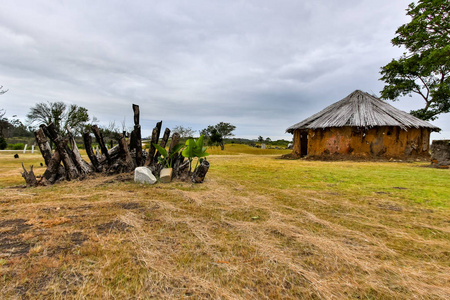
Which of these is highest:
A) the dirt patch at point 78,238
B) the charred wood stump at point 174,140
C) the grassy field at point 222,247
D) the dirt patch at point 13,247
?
the charred wood stump at point 174,140

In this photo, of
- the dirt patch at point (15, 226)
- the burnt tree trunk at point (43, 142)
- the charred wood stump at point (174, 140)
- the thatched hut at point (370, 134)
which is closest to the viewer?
the dirt patch at point (15, 226)

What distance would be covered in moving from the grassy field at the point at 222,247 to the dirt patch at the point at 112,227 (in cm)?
1

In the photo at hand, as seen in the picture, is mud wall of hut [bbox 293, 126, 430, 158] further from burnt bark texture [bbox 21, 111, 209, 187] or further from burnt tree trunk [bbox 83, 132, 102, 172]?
burnt tree trunk [bbox 83, 132, 102, 172]

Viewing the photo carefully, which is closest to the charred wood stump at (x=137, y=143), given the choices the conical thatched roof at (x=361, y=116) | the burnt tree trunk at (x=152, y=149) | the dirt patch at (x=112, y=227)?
the burnt tree trunk at (x=152, y=149)

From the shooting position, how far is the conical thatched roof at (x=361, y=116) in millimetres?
11578

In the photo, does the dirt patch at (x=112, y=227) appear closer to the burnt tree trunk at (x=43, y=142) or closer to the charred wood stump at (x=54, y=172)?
the charred wood stump at (x=54, y=172)

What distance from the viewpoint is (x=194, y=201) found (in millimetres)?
3209

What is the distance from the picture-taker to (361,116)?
39.8 ft

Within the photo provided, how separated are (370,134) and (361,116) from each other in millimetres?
1176

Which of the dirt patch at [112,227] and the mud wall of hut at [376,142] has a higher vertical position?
the mud wall of hut at [376,142]

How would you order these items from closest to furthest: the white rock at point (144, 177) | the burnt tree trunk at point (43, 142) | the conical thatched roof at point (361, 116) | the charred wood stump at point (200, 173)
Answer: the white rock at point (144, 177) → the burnt tree trunk at point (43, 142) → the charred wood stump at point (200, 173) → the conical thatched roof at point (361, 116)

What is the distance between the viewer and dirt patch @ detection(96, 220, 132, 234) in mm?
2046

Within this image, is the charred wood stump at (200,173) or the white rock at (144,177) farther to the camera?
the charred wood stump at (200,173)

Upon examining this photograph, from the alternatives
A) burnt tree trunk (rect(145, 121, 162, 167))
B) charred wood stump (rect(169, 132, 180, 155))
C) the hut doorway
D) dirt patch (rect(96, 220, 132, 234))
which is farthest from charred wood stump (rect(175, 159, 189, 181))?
the hut doorway
